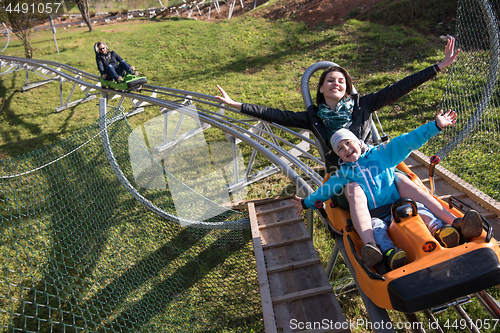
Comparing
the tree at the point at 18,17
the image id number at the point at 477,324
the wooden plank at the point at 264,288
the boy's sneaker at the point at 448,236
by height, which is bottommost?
the image id number at the point at 477,324

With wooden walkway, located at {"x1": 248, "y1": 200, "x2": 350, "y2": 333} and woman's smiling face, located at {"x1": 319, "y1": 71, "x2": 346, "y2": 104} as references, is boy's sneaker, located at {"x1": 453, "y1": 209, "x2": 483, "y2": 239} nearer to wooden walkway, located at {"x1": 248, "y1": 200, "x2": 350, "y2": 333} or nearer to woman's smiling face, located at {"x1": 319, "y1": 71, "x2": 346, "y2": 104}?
wooden walkway, located at {"x1": 248, "y1": 200, "x2": 350, "y2": 333}

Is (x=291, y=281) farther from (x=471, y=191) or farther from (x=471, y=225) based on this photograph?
(x=471, y=191)

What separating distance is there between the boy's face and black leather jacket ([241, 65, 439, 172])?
49 centimetres

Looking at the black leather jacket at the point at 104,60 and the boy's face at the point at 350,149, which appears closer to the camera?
the boy's face at the point at 350,149

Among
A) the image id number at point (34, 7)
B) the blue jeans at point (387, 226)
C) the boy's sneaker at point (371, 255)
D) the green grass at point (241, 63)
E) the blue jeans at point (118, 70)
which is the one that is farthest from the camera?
the image id number at point (34, 7)

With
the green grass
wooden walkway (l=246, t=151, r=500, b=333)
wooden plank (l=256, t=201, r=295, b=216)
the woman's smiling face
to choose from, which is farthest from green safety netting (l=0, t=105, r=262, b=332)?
the woman's smiling face

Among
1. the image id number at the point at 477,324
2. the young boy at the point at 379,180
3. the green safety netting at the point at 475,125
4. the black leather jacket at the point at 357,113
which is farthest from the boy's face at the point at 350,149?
the green safety netting at the point at 475,125

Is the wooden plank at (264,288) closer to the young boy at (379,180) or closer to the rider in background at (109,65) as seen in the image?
the young boy at (379,180)

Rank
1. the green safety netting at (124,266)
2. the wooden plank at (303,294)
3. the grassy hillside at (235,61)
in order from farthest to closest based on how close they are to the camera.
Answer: the grassy hillside at (235,61)
the green safety netting at (124,266)
the wooden plank at (303,294)

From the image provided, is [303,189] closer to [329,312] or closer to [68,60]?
[329,312]

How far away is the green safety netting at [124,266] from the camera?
2.97 meters

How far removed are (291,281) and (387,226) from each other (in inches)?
37.3

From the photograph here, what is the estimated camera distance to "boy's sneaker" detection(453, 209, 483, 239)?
144 centimetres

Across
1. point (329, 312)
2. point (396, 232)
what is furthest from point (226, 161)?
point (396, 232)
